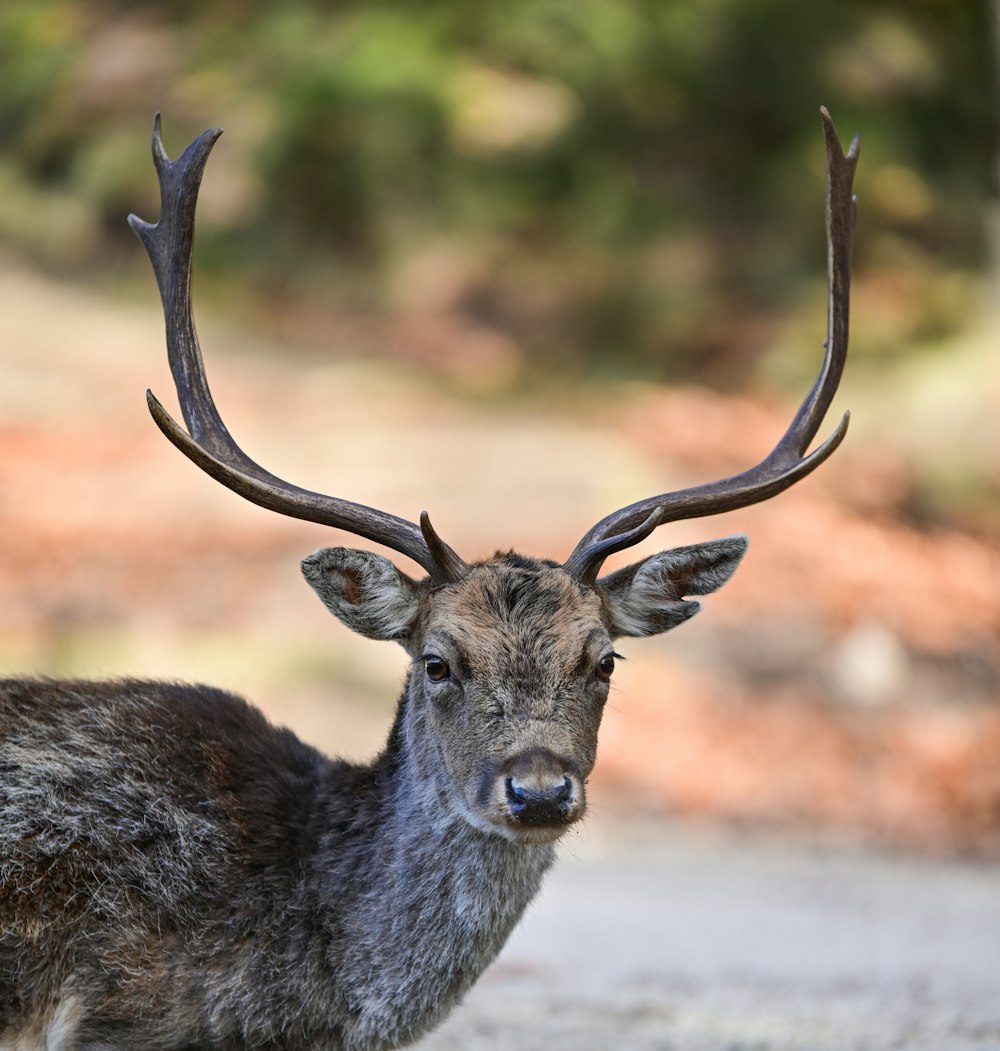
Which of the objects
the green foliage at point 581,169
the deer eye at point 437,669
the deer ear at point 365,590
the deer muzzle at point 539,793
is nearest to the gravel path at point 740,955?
the deer muzzle at point 539,793

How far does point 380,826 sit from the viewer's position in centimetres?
573

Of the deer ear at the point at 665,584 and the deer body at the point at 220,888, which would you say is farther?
the deer ear at the point at 665,584

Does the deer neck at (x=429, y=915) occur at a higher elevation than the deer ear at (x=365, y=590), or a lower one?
lower

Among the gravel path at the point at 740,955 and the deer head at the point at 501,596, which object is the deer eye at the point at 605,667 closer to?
the deer head at the point at 501,596

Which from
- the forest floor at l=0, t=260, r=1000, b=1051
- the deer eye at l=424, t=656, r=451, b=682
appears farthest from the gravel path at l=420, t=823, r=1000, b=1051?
the deer eye at l=424, t=656, r=451, b=682

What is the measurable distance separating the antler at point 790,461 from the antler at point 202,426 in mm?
556

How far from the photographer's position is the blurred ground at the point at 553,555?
14.0 m

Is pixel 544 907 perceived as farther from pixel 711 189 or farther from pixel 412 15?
pixel 412 15

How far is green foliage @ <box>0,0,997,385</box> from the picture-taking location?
867 inches

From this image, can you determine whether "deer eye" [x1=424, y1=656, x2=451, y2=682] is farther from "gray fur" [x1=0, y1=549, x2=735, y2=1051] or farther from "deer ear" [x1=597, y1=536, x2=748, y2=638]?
"deer ear" [x1=597, y1=536, x2=748, y2=638]

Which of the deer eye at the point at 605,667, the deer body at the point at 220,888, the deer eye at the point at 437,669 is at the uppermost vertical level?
the deer eye at the point at 605,667

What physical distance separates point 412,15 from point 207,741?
20.1m

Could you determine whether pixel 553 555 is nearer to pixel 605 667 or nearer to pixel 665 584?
pixel 665 584

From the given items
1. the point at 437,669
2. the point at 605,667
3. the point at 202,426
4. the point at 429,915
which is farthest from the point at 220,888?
the point at 202,426
